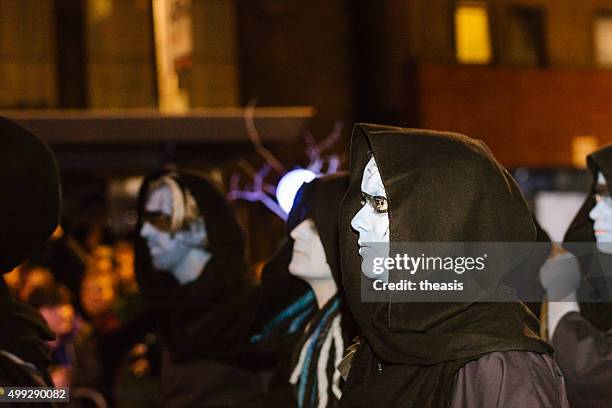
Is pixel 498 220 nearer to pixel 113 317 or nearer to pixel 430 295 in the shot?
pixel 430 295

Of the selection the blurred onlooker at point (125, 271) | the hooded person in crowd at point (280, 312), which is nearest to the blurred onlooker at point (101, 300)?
the blurred onlooker at point (125, 271)

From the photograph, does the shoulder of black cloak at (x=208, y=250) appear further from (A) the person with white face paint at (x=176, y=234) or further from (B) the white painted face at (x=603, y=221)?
(B) the white painted face at (x=603, y=221)

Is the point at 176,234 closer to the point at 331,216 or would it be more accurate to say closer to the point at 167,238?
the point at 167,238

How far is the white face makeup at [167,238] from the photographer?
190 inches

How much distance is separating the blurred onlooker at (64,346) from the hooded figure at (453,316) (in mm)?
2724

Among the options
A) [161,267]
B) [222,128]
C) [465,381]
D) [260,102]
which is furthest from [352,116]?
[465,381]

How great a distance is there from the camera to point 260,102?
14914mm

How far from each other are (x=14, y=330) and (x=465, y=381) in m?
1.48

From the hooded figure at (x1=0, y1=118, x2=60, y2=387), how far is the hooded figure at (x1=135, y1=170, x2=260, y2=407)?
4.44 feet

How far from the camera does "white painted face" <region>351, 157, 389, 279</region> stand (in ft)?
9.61

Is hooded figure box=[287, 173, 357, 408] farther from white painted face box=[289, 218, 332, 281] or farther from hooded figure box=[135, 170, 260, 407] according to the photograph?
hooded figure box=[135, 170, 260, 407]

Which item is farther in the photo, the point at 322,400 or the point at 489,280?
the point at 322,400

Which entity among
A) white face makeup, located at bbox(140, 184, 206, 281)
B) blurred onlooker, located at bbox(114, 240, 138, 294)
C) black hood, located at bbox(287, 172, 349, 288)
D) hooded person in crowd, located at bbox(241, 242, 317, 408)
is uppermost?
black hood, located at bbox(287, 172, 349, 288)

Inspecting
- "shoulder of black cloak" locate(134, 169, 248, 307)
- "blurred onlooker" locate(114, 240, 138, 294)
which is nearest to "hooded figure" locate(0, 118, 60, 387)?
"shoulder of black cloak" locate(134, 169, 248, 307)
